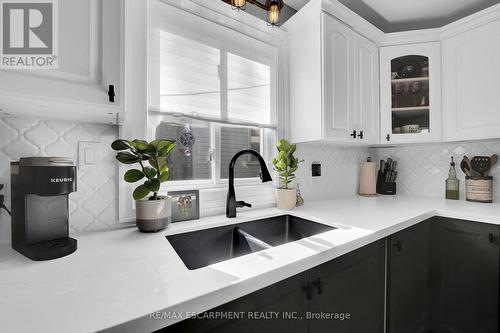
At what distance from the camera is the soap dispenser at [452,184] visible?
1952 mm

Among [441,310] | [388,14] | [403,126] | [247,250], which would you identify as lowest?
[441,310]

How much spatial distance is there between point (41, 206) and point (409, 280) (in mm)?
1789

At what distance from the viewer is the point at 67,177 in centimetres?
76

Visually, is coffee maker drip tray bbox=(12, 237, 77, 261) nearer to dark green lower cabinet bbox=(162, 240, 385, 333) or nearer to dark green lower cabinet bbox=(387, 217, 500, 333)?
dark green lower cabinet bbox=(162, 240, 385, 333)

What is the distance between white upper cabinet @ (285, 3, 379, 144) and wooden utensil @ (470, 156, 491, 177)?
831mm

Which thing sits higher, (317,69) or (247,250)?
(317,69)

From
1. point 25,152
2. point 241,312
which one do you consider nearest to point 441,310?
point 241,312

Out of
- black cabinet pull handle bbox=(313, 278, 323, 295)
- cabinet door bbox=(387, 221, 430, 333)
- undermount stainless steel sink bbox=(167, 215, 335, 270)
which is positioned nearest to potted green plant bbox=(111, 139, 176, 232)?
undermount stainless steel sink bbox=(167, 215, 335, 270)

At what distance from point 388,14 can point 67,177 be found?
2.52 meters

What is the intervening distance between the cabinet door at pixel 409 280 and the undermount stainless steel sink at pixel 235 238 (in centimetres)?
40

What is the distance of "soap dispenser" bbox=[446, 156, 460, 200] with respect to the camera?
1952mm

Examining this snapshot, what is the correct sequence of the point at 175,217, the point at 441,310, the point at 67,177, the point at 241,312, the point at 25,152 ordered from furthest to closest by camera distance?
the point at 441,310 < the point at 175,217 < the point at 25,152 < the point at 67,177 < the point at 241,312

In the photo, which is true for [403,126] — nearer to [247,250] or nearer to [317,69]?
[317,69]

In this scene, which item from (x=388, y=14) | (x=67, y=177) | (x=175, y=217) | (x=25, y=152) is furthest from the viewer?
(x=388, y=14)
